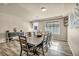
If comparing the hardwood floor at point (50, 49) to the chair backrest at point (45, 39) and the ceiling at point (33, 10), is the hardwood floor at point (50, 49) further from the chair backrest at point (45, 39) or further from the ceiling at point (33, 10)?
the ceiling at point (33, 10)

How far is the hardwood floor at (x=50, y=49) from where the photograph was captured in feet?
5.29

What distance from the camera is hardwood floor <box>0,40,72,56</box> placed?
1.61 meters

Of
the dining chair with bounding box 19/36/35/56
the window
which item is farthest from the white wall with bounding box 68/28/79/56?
the dining chair with bounding box 19/36/35/56

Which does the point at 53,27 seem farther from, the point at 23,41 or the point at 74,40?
the point at 23,41

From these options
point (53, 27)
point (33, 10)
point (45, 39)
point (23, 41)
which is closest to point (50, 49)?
point (45, 39)

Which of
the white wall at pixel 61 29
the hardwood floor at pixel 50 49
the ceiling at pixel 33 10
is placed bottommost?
the hardwood floor at pixel 50 49

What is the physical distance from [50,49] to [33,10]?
2.37ft

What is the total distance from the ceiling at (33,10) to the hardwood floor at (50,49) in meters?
0.47

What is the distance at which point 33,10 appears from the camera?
5.33ft

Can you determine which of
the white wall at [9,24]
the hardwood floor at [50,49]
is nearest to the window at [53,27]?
the hardwood floor at [50,49]

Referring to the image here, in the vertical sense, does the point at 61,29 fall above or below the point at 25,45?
above

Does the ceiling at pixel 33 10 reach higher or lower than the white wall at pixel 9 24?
higher

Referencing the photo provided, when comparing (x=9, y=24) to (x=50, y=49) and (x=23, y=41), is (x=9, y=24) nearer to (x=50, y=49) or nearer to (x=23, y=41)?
(x=23, y=41)

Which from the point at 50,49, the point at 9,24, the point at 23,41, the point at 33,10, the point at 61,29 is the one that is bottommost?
the point at 50,49
